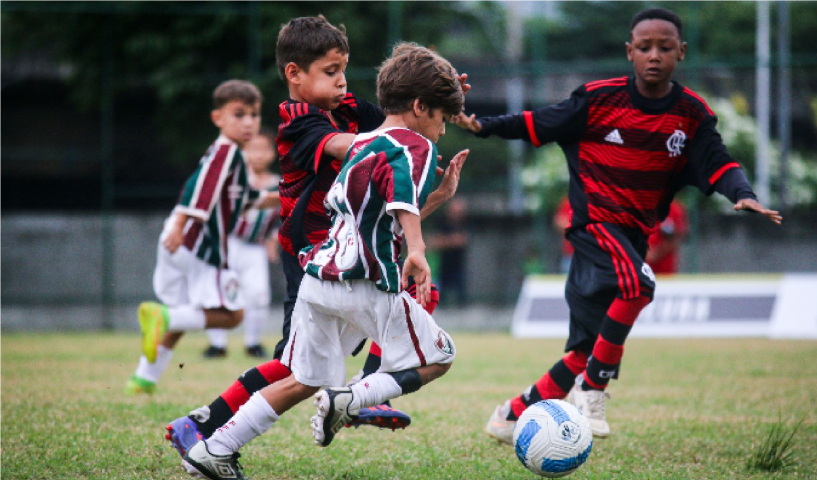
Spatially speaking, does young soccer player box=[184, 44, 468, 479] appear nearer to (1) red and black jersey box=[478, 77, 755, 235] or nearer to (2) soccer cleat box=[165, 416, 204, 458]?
(2) soccer cleat box=[165, 416, 204, 458]

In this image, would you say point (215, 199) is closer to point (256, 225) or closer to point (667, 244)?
point (256, 225)

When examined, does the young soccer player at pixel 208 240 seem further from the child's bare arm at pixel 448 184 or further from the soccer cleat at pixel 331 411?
the soccer cleat at pixel 331 411

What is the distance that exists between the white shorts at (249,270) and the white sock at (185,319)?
9.51 feet

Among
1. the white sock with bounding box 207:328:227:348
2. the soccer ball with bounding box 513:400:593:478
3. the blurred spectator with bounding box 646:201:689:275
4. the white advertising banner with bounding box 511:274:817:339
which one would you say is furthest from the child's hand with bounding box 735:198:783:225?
the white advertising banner with bounding box 511:274:817:339

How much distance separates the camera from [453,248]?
13.4 m

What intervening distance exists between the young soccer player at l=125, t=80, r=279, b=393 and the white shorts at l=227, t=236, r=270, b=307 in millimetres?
2525

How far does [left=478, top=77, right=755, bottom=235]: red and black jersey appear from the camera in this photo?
Result: 4.52m

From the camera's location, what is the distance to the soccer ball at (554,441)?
3377 millimetres

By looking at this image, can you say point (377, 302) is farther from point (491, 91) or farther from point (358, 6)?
point (358, 6)

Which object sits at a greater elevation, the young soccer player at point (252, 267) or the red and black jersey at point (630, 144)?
the red and black jersey at point (630, 144)

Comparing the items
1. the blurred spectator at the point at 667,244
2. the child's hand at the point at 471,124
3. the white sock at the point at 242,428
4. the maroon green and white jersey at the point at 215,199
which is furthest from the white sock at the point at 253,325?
the white sock at the point at 242,428

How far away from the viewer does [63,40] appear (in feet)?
47.8

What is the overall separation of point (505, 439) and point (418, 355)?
132 centimetres

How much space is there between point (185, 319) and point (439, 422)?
6.37 ft
